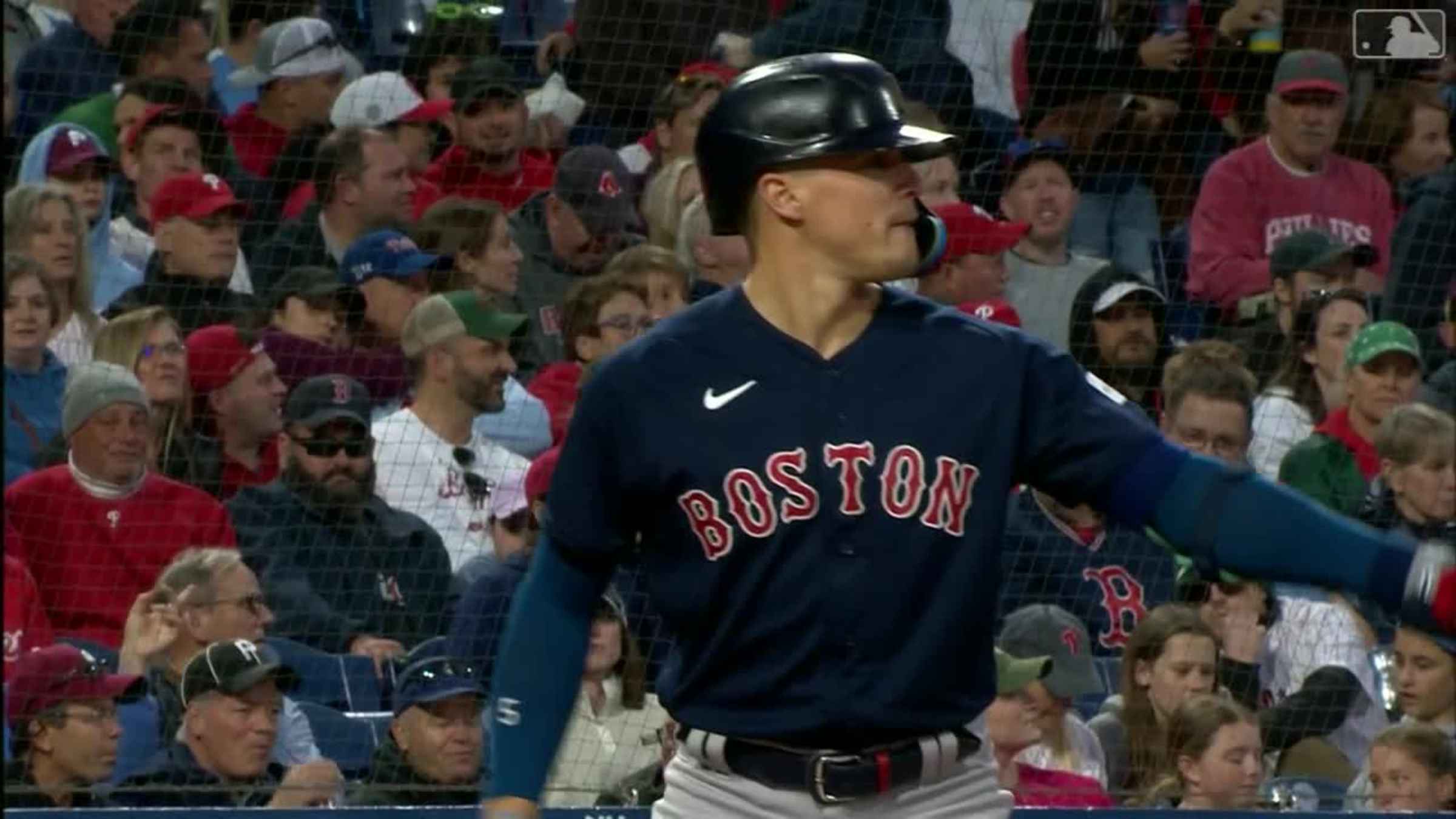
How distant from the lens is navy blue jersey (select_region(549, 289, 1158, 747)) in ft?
9.48

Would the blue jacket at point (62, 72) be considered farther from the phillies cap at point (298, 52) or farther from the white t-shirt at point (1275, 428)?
the white t-shirt at point (1275, 428)

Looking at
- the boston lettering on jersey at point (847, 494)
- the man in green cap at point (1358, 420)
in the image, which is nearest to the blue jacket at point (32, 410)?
the man in green cap at point (1358, 420)

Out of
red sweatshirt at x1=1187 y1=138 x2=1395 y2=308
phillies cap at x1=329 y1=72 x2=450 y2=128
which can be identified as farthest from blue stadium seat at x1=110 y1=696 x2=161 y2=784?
red sweatshirt at x1=1187 y1=138 x2=1395 y2=308

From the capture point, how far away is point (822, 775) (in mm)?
2867

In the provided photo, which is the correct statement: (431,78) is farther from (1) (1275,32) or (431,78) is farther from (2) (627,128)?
(1) (1275,32)

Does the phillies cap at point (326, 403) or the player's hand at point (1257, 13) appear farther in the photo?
the player's hand at point (1257, 13)

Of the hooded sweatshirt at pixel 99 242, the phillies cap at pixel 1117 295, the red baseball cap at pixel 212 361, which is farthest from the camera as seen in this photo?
the phillies cap at pixel 1117 295

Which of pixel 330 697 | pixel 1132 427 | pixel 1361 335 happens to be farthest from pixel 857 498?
pixel 1361 335

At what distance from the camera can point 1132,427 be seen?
2.88 meters

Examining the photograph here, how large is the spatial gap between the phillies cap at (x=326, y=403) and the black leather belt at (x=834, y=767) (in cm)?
326

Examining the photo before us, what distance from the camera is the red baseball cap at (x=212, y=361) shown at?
245 inches

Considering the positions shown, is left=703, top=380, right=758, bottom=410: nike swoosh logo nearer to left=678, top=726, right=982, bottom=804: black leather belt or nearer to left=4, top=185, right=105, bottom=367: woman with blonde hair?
left=678, top=726, right=982, bottom=804: black leather belt

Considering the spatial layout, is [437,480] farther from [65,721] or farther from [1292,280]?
[1292,280]

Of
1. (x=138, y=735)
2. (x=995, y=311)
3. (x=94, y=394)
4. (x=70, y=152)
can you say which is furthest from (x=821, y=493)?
(x=70, y=152)
